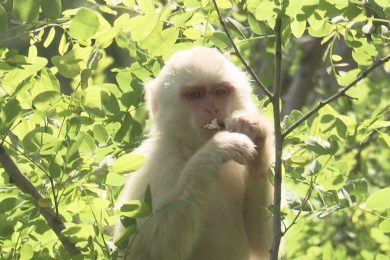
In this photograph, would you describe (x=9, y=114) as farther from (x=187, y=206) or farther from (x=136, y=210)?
(x=187, y=206)

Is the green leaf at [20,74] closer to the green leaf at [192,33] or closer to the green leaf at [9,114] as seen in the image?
the green leaf at [9,114]

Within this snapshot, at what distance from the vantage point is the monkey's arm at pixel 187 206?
17.1 feet

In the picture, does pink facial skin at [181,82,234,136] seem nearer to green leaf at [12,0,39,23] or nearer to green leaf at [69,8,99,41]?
green leaf at [69,8,99,41]

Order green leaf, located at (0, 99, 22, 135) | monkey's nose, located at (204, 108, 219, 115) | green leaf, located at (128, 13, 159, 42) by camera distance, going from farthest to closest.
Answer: monkey's nose, located at (204, 108, 219, 115) → green leaf, located at (128, 13, 159, 42) → green leaf, located at (0, 99, 22, 135)

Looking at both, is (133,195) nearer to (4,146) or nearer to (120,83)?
(120,83)

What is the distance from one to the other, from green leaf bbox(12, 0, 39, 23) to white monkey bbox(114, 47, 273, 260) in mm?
1361

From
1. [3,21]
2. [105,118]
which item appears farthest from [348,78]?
[3,21]

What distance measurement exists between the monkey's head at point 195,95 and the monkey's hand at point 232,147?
548mm

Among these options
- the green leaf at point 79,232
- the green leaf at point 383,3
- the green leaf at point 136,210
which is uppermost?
the green leaf at point 383,3

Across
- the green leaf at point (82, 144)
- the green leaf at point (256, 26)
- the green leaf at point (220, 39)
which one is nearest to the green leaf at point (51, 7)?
the green leaf at point (82, 144)

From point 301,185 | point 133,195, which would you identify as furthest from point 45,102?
point 301,185

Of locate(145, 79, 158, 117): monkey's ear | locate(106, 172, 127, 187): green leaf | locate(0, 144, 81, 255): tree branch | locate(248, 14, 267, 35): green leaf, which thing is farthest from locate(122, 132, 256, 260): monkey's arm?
locate(145, 79, 158, 117): monkey's ear

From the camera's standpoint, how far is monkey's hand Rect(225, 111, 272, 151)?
17.7ft

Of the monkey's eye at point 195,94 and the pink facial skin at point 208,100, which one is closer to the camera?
the pink facial skin at point 208,100
